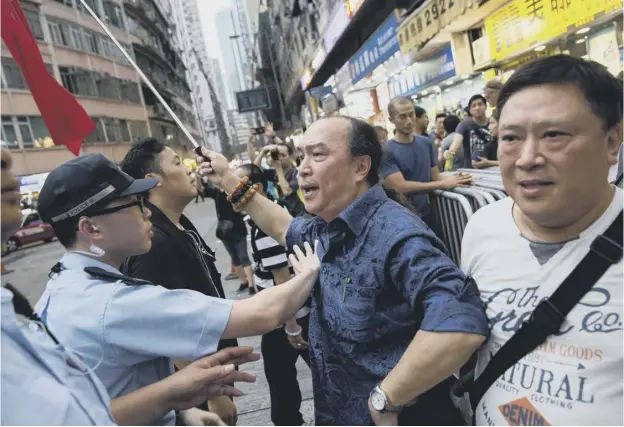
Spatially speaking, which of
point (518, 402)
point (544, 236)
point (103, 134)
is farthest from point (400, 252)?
point (103, 134)

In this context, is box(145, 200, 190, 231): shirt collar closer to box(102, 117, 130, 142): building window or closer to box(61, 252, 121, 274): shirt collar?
box(61, 252, 121, 274): shirt collar

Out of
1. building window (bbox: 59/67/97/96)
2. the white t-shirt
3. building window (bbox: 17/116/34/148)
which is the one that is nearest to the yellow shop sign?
the white t-shirt

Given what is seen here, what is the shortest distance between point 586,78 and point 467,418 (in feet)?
4.34

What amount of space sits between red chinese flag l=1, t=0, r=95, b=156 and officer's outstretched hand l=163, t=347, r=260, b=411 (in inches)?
63.9

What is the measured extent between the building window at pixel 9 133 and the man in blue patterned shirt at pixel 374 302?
111ft

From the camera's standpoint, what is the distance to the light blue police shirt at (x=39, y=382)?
114 centimetres

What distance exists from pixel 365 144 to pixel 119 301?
1.26m

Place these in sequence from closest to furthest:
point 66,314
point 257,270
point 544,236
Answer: point 544,236
point 66,314
point 257,270

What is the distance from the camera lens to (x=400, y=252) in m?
1.64

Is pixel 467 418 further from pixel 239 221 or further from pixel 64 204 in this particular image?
pixel 239 221

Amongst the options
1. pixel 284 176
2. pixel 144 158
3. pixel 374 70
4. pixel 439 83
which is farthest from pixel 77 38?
pixel 144 158

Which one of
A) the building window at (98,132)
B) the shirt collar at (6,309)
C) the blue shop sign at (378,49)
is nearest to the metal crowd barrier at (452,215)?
the shirt collar at (6,309)

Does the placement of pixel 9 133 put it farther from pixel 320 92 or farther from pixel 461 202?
pixel 461 202

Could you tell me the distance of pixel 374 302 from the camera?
66.9 inches
